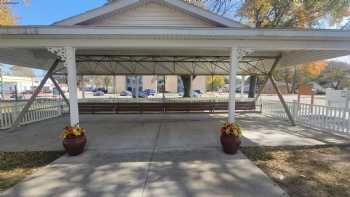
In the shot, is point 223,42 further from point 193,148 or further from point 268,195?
point 268,195

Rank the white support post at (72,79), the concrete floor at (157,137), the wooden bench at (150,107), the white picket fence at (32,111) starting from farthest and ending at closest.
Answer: the wooden bench at (150,107) → the white picket fence at (32,111) → the concrete floor at (157,137) → the white support post at (72,79)

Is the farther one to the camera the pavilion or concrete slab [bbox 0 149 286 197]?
the pavilion

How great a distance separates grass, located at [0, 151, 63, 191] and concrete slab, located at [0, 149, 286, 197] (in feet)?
0.87

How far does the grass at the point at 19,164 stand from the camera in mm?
3734

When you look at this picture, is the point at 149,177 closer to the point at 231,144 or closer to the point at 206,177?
the point at 206,177

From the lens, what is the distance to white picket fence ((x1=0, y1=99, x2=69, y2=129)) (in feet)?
26.1

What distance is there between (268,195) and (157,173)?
1999mm

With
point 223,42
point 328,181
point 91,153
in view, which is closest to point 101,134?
point 91,153

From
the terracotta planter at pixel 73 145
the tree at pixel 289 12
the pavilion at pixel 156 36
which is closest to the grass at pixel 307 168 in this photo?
the pavilion at pixel 156 36

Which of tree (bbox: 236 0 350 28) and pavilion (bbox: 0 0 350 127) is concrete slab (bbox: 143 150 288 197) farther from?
tree (bbox: 236 0 350 28)

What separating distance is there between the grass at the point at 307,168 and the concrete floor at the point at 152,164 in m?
0.32

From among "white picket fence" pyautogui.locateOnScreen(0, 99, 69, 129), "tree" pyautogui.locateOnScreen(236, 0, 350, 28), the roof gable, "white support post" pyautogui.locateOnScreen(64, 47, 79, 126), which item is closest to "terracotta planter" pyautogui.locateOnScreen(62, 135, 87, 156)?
"white support post" pyautogui.locateOnScreen(64, 47, 79, 126)

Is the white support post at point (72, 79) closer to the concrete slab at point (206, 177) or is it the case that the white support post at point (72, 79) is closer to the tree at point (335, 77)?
the concrete slab at point (206, 177)

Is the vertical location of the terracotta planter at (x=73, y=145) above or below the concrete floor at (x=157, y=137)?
above
